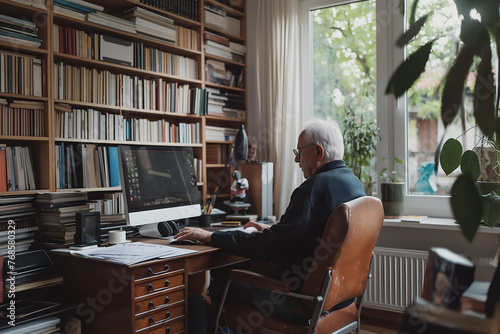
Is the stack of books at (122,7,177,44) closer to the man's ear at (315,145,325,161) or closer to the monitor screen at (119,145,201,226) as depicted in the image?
the monitor screen at (119,145,201,226)

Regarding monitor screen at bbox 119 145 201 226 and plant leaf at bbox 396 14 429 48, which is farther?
monitor screen at bbox 119 145 201 226

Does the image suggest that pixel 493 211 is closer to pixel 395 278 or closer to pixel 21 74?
pixel 395 278

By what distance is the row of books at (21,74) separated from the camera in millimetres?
2465

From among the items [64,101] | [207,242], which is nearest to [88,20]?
[64,101]

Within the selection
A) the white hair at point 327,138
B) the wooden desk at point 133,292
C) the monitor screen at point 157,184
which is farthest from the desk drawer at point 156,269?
the white hair at point 327,138

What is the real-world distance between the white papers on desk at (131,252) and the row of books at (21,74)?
98 cm

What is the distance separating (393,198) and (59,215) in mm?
2105

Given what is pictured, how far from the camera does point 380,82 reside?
11.5 ft

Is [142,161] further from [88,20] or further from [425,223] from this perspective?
[425,223]

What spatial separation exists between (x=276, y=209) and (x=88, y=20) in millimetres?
1926

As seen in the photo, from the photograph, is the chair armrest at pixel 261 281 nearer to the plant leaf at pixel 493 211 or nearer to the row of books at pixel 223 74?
the plant leaf at pixel 493 211

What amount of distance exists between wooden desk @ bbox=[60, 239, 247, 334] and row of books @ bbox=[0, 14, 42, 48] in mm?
1184

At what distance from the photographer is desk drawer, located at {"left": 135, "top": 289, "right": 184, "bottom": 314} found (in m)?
1.99

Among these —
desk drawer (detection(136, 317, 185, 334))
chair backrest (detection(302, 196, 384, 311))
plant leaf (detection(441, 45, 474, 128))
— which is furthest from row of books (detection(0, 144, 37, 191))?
plant leaf (detection(441, 45, 474, 128))
